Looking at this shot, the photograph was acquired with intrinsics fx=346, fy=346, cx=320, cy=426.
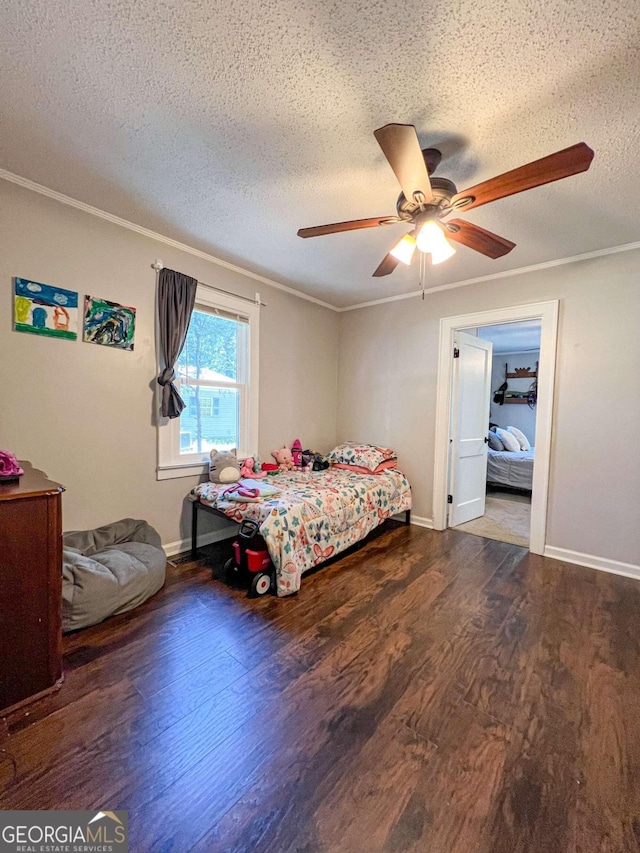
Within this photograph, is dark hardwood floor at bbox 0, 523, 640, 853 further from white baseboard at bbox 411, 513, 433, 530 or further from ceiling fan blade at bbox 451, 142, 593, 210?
ceiling fan blade at bbox 451, 142, 593, 210

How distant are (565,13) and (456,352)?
2.65m

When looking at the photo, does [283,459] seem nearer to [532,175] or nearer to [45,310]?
[45,310]

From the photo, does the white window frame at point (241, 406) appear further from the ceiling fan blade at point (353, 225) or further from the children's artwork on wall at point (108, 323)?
the ceiling fan blade at point (353, 225)

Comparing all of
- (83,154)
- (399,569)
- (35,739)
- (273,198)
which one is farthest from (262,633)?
(83,154)

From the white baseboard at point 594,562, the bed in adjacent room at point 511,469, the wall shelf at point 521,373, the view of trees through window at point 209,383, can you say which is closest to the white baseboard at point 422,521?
the white baseboard at point 594,562

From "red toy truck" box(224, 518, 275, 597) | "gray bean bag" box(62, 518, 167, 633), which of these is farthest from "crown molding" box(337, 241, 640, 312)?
"gray bean bag" box(62, 518, 167, 633)

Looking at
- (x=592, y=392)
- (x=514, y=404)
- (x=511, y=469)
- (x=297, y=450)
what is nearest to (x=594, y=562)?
(x=592, y=392)

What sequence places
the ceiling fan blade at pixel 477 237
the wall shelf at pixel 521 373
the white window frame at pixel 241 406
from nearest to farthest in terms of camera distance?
the ceiling fan blade at pixel 477 237
the white window frame at pixel 241 406
the wall shelf at pixel 521 373

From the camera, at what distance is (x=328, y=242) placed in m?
2.73

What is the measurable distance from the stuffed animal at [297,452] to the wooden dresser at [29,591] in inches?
96.9

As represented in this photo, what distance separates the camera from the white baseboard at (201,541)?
2.94 meters

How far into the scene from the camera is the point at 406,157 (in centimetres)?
139

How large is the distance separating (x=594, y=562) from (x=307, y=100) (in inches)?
147

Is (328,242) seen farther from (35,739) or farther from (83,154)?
(35,739)
